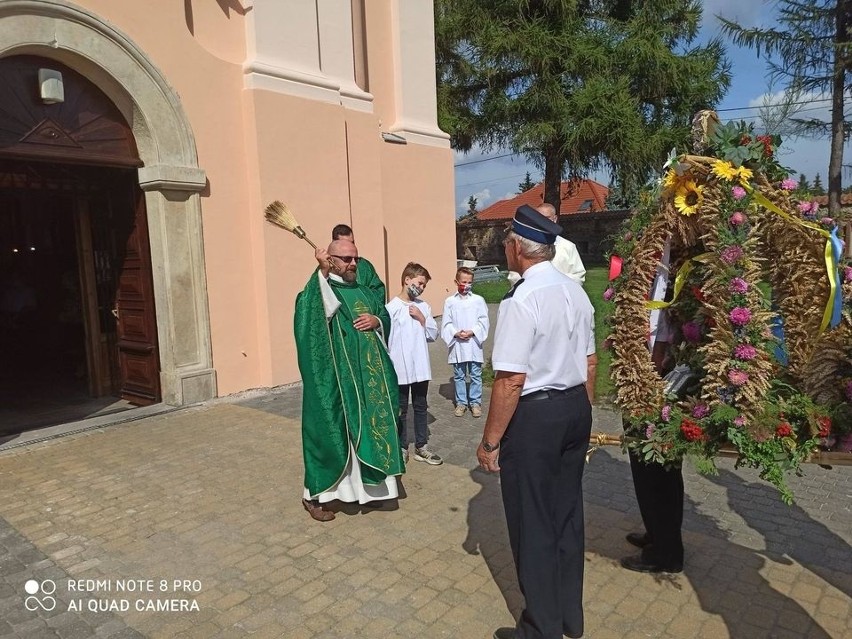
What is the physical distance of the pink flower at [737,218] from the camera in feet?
9.23

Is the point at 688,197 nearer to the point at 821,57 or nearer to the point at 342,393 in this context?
the point at 342,393

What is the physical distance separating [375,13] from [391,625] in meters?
11.3

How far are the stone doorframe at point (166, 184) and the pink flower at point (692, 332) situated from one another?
621 centimetres

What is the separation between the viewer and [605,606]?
130 inches

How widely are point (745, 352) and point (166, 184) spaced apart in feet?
21.8

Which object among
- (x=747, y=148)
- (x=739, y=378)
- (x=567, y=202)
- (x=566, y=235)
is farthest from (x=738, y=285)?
(x=567, y=202)

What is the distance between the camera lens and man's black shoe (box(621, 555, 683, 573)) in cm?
358

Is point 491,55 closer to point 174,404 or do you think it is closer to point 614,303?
point 174,404

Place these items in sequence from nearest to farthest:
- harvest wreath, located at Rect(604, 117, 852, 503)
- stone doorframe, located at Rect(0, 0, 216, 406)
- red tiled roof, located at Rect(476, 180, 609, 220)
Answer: harvest wreath, located at Rect(604, 117, 852, 503), stone doorframe, located at Rect(0, 0, 216, 406), red tiled roof, located at Rect(476, 180, 609, 220)

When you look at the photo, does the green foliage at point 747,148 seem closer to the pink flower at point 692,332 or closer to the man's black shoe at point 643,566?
the pink flower at point 692,332

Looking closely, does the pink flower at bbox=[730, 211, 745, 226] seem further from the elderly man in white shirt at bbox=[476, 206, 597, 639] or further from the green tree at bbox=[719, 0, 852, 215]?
the green tree at bbox=[719, 0, 852, 215]

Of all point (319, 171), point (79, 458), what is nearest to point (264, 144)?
point (319, 171)

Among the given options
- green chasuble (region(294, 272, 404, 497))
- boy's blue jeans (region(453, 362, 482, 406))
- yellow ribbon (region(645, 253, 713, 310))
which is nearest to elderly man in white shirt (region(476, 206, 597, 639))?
yellow ribbon (region(645, 253, 713, 310))

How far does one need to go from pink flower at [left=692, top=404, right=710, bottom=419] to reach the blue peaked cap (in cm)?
101
